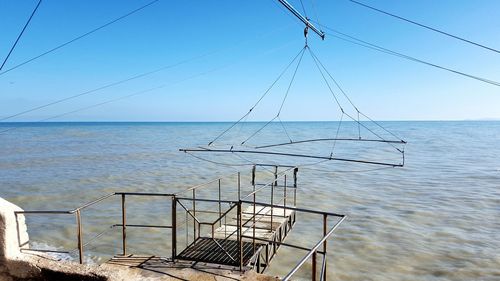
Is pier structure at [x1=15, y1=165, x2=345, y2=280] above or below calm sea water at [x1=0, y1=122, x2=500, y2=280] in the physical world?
above

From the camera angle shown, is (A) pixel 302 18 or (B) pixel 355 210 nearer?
(A) pixel 302 18

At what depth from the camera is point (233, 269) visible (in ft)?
18.7

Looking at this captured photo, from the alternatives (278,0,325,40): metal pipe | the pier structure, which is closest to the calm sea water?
the pier structure

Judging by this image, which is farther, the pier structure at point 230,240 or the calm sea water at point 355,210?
the calm sea water at point 355,210

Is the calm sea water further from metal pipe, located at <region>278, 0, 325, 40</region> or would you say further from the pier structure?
metal pipe, located at <region>278, 0, 325, 40</region>

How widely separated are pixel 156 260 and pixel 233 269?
1442 mm

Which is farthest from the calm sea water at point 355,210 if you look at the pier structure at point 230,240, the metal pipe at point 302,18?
the metal pipe at point 302,18

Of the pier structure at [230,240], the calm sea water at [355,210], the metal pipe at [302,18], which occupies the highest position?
the metal pipe at [302,18]

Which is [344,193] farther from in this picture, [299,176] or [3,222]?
[3,222]

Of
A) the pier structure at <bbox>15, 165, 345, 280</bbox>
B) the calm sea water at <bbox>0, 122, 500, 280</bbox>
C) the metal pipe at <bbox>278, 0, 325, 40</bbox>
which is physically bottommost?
the calm sea water at <bbox>0, 122, 500, 280</bbox>

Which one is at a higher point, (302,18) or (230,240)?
(302,18)

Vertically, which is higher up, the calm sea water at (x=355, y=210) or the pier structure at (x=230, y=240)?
the pier structure at (x=230, y=240)

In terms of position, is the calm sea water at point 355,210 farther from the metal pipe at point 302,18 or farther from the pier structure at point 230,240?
the metal pipe at point 302,18

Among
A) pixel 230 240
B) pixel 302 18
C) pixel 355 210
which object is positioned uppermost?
pixel 302 18
